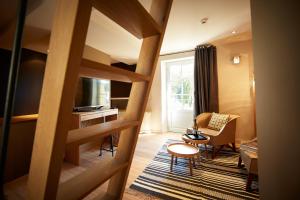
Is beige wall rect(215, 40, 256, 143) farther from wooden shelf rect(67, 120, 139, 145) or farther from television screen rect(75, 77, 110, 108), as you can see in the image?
wooden shelf rect(67, 120, 139, 145)

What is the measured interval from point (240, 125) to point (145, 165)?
246 centimetres

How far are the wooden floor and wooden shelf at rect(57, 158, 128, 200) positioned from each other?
14 centimetres

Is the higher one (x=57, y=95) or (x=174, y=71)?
(x=174, y=71)

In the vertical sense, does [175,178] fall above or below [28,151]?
below

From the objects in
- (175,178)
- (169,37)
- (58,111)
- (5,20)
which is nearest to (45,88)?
(58,111)

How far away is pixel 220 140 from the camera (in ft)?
A: 8.74

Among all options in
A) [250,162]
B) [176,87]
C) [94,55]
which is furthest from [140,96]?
[176,87]

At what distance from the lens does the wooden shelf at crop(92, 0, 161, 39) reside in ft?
1.94

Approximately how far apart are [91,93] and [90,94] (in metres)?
0.03

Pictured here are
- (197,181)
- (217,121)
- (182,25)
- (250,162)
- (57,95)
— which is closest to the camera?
(57,95)

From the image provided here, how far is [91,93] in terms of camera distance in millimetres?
2945

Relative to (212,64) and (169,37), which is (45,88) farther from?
(212,64)

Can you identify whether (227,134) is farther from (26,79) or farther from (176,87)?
(26,79)

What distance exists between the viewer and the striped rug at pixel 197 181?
5.64 ft
